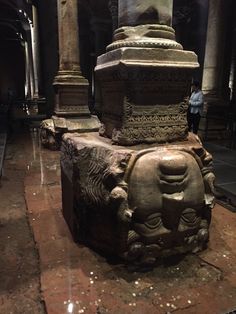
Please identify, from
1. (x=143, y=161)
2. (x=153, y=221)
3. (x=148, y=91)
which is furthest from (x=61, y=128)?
(x=153, y=221)

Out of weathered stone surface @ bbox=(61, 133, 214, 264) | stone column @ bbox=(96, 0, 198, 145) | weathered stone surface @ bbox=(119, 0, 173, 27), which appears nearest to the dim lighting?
weathered stone surface @ bbox=(61, 133, 214, 264)

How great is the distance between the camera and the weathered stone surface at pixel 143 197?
243 centimetres

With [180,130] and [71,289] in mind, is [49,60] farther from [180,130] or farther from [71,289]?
[71,289]

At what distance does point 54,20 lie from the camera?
1175 cm

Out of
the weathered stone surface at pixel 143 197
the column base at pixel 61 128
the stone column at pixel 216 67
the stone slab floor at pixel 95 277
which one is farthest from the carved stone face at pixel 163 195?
the stone column at pixel 216 67

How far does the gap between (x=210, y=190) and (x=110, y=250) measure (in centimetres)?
105

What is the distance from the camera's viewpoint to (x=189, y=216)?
8.48 ft

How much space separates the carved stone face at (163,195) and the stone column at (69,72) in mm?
5063

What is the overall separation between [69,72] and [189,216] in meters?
5.52

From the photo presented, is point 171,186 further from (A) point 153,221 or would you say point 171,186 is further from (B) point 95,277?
(B) point 95,277

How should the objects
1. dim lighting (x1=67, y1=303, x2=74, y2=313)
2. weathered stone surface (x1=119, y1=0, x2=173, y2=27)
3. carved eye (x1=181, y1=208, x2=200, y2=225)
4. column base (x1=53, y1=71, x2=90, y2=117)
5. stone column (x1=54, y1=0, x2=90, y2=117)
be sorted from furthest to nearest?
column base (x1=53, y1=71, x2=90, y2=117), stone column (x1=54, y1=0, x2=90, y2=117), weathered stone surface (x1=119, y1=0, x2=173, y2=27), carved eye (x1=181, y1=208, x2=200, y2=225), dim lighting (x1=67, y1=303, x2=74, y2=313)

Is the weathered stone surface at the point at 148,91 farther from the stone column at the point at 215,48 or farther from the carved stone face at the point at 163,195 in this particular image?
the stone column at the point at 215,48

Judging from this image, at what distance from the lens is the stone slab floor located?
2078 millimetres

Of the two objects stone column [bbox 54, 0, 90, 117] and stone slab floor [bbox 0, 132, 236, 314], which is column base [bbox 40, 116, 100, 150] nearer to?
stone column [bbox 54, 0, 90, 117]
